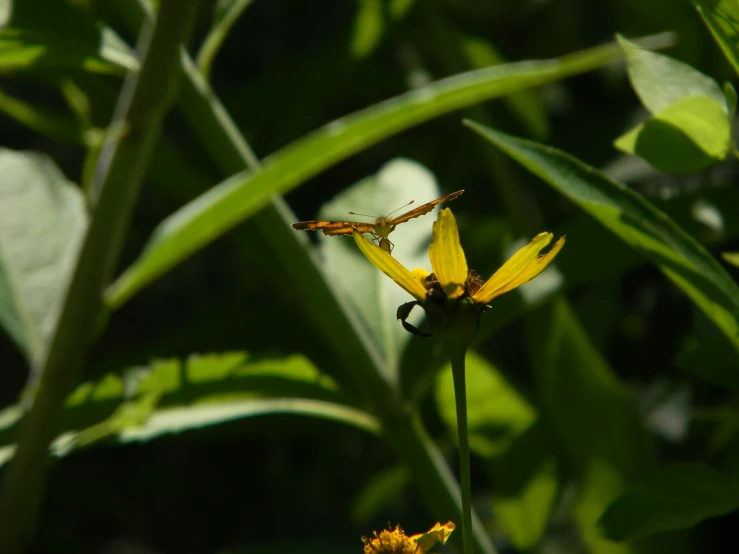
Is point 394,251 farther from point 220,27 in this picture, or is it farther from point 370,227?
point 370,227

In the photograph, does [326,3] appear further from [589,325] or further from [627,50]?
[627,50]

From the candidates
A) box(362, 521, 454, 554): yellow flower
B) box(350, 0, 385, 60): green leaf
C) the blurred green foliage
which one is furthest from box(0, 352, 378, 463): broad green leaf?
box(350, 0, 385, 60): green leaf

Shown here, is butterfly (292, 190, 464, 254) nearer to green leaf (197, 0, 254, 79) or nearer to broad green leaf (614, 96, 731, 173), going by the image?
broad green leaf (614, 96, 731, 173)

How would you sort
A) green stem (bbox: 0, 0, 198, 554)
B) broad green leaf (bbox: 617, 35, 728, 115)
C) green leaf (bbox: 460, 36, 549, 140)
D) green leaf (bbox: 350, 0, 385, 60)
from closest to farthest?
broad green leaf (bbox: 617, 35, 728, 115), green stem (bbox: 0, 0, 198, 554), green leaf (bbox: 350, 0, 385, 60), green leaf (bbox: 460, 36, 549, 140)

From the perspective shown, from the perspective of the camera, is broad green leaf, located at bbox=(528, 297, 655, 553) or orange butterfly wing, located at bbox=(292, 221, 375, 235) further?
broad green leaf, located at bbox=(528, 297, 655, 553)

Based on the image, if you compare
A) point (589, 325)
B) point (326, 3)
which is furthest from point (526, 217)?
point (326, 3)

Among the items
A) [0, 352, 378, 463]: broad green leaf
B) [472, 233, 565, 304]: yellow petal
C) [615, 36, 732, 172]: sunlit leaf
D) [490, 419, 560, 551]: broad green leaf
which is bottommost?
[472, 233, 565, 304]: yellow petal

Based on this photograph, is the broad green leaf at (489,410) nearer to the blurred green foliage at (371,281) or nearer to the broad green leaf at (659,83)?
the blurred green foliage at (371,281)

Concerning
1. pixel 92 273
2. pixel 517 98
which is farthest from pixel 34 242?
pixel 517 98
